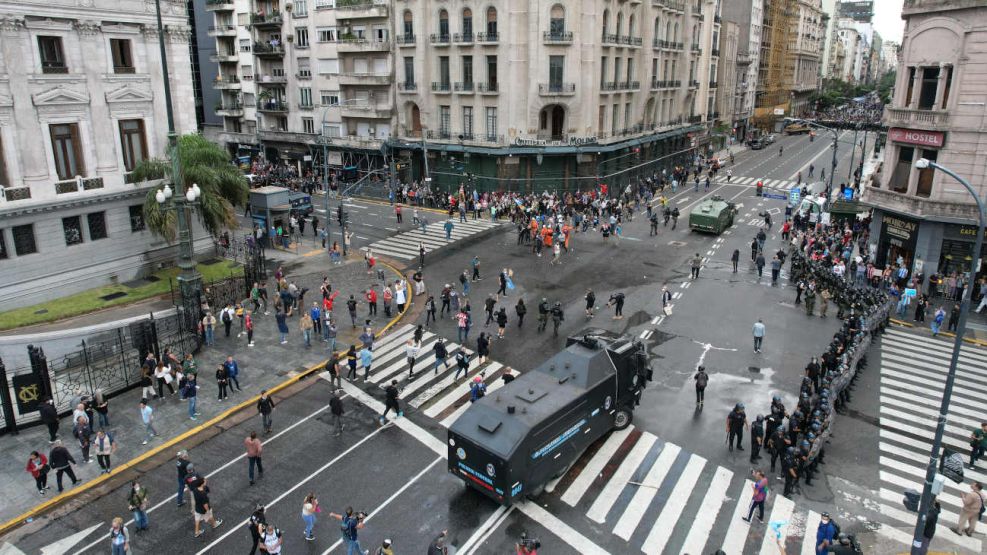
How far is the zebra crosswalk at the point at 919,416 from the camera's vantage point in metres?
16.4

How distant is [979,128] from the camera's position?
30.0 metres

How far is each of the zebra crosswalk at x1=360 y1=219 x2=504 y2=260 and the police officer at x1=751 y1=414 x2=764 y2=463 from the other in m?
24.2

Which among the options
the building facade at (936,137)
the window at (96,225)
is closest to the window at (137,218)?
the window at (96,225)

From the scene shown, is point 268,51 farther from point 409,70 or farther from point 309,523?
point 309,523

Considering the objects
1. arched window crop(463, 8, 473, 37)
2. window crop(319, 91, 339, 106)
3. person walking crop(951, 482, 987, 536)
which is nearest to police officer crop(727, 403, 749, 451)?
person walking crop(951, 482, 987, 536)

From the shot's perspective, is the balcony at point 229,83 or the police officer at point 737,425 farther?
the balcony at point 229,83

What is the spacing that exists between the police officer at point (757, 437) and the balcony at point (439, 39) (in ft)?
142

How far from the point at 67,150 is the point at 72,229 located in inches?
145

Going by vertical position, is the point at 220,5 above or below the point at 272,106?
above

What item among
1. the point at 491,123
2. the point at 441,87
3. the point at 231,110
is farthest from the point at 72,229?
the point at 231,110

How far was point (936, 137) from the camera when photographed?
31.3 metres

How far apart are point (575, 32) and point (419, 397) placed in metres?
37.8

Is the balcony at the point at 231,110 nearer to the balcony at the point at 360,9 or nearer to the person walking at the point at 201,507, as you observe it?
the balcony at the point at 360,9

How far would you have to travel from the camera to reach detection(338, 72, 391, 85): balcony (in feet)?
188
